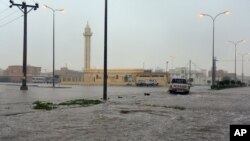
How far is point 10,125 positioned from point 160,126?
4.81m

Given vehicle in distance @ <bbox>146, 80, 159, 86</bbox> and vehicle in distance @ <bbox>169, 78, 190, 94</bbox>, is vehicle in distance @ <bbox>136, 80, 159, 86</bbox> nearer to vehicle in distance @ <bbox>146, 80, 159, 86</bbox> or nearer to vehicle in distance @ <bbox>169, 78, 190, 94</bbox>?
vehicle in distance @ <bbox>146, 80, 159, 86</bbox>

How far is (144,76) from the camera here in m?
118

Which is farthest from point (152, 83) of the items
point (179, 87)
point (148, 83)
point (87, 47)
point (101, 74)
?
point (179, 87)

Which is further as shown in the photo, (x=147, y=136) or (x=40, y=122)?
(x=40, y=122)

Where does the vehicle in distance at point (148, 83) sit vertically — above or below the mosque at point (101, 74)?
below

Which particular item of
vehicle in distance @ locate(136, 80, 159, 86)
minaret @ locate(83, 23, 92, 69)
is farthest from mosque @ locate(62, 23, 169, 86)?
vehicle in distance @ locate(136, 80, 159, 86)

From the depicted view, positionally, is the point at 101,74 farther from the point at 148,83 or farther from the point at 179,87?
the point at 179,87

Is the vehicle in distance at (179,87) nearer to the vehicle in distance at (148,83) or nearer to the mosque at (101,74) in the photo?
the vehicle in distance at (148,83)

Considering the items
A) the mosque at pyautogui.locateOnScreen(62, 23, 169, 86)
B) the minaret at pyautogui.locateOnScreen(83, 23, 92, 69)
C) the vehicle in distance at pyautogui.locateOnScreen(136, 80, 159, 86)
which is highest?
the minaret at pyautogui.locateOnScreen(83, 23, 92, 69)

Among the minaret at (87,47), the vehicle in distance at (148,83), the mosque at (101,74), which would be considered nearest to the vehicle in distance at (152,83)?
the vehicle in distance at (148,83)

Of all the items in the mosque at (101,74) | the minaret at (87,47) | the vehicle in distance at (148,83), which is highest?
the minaret at (87,47)

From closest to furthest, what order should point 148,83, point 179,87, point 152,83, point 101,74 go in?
point 179,87
point 152,83
point 148,83
point 101,74

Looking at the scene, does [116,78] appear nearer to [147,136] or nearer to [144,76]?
[144,76]

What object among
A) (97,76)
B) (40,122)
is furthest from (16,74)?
(40,122)
